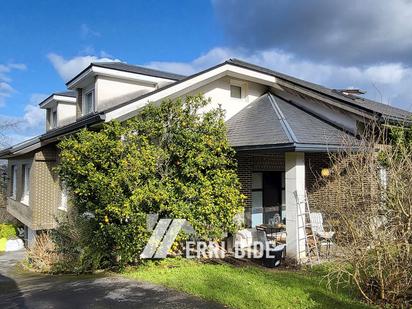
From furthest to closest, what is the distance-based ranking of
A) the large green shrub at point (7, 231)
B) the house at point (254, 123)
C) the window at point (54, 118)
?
the large green shrub at point (7, 231), the window at point (54, 118), the house at point (254, 123)

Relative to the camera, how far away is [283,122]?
11.1 m

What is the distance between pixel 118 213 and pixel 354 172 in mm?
5289

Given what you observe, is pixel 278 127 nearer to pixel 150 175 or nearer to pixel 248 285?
pixel 150 175

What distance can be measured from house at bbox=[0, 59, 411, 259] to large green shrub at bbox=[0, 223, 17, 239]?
6.03 m

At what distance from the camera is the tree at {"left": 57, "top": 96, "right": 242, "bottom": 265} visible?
8.80 meters

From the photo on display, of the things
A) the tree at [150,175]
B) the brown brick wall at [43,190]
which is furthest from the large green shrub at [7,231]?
the tree at [150,175]

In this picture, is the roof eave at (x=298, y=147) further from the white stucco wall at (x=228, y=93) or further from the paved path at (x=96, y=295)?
the paved path at (x=96, y=295)

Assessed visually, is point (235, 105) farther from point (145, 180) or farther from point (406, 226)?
point (406, 226)


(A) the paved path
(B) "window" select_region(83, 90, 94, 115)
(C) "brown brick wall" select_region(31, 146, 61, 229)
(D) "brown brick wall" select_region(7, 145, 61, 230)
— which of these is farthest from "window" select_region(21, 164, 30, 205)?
(A) the paved path

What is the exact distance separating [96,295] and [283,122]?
7141 millimetres

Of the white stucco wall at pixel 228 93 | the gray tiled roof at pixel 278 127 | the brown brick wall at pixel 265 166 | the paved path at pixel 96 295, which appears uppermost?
the white stucco wall at pixel 228 93

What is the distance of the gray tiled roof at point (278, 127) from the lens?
400 inches

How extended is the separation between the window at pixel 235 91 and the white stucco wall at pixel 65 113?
33.5 feet

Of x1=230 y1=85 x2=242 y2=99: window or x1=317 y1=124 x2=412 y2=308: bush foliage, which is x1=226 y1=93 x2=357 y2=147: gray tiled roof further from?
x1=317 y1=124 x2=412 y2=308: bush foliage
